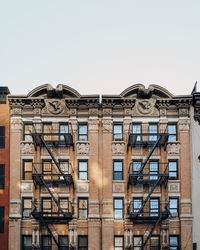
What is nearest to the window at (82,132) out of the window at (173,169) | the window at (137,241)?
the window at (173,169)

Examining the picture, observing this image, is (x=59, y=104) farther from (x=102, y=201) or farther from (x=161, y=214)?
(x=161, y=214)

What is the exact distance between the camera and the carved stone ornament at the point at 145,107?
117ft

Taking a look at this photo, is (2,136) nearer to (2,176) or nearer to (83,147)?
(2,176)

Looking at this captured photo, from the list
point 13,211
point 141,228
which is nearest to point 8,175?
point 13,211

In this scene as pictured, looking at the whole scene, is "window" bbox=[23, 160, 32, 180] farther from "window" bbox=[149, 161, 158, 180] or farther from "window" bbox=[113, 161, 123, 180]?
"window" bbox=[149, 161, 158, 180]

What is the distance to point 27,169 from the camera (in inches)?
1373

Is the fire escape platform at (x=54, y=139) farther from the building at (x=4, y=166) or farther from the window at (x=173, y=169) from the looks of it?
the window at (x=173, y=169)

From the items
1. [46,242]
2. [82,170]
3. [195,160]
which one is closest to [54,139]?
[82,170]

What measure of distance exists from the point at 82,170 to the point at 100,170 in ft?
4.48

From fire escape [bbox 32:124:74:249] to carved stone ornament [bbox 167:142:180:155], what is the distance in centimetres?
727

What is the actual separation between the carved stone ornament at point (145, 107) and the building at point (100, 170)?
77 millimetres

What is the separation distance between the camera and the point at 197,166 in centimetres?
3388

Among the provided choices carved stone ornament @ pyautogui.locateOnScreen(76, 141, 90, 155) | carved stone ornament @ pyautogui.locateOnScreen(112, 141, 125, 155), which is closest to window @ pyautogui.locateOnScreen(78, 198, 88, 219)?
carved stone ornament @ pyautogui.locateOnScreen(76, 141, 90, 155)

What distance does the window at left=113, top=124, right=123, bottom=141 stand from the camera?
1389 inches
